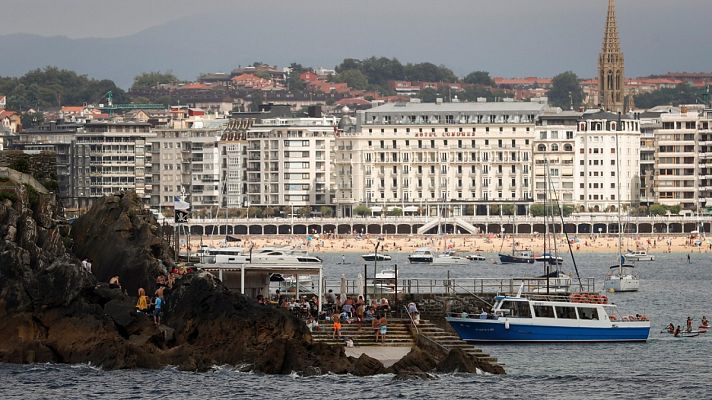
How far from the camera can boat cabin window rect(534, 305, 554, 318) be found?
7162 cm

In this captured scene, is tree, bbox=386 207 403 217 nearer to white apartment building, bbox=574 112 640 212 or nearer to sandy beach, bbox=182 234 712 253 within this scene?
sandy beach, bbox=182 234 712 253

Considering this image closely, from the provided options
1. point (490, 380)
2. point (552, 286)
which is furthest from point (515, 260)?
point (490, 380)

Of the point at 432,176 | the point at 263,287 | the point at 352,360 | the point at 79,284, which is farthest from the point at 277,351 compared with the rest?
the point at 432,176

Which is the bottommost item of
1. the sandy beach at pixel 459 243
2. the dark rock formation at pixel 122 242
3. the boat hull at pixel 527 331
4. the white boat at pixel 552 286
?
the sandy beach at pixel 459 243

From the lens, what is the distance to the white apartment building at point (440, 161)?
196m

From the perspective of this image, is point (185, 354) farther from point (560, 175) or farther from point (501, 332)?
point (560, 175)

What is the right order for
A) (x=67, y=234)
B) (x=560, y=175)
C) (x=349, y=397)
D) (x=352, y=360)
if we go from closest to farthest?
(x=349, y=397), (x=352, y=360), (x=67, y=234), (x=560, y=175)

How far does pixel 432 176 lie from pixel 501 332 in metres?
127

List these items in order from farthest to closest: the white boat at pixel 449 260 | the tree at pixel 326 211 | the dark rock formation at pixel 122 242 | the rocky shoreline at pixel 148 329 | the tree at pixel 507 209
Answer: the tree at pixel 326 211, the tree at pixel 507 209, the white boat at pixel 449 260, the dark rock formation at pixel 122 242, the rocky shoreline at pixel 148 329

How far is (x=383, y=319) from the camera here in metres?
60.8

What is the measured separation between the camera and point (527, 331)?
7112 centimetres

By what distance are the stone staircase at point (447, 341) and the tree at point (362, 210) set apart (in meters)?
131

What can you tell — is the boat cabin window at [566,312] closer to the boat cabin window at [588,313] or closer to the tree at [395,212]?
the boat cabin window at [588,313]

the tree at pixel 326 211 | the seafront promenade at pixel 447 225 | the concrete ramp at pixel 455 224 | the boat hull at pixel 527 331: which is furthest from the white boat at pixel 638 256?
the boat hull at pixel 527 331
